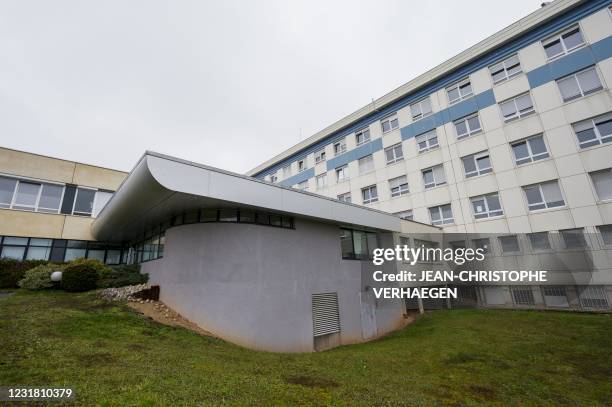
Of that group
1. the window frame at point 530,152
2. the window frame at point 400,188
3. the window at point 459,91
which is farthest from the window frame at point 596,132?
the window frame at point 400,188

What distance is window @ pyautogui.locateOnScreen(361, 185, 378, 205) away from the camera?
28.1 metres

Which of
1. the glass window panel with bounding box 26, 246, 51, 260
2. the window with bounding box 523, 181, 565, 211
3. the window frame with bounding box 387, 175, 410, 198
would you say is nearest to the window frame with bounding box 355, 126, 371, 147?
the window frame with bounding box 387, 175, 410, 198

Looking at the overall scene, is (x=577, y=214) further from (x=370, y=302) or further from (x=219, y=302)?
(x=219, y=302)

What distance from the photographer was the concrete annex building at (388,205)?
34.8ft

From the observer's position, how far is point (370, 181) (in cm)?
2838

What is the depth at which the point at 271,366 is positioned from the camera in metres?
7.19

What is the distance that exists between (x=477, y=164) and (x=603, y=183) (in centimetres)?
691

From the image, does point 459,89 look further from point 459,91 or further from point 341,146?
point 341,146

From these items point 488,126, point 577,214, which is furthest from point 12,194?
point 577,214

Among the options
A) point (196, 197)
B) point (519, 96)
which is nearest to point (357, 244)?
point (196, 197)

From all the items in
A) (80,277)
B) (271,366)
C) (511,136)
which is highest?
(511,136)

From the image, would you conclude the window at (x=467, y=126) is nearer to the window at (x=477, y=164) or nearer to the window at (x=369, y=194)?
the window at (x=477, y=164)

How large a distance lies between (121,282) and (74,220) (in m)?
11.8

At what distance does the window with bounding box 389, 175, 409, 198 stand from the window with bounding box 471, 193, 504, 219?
5.86 m
